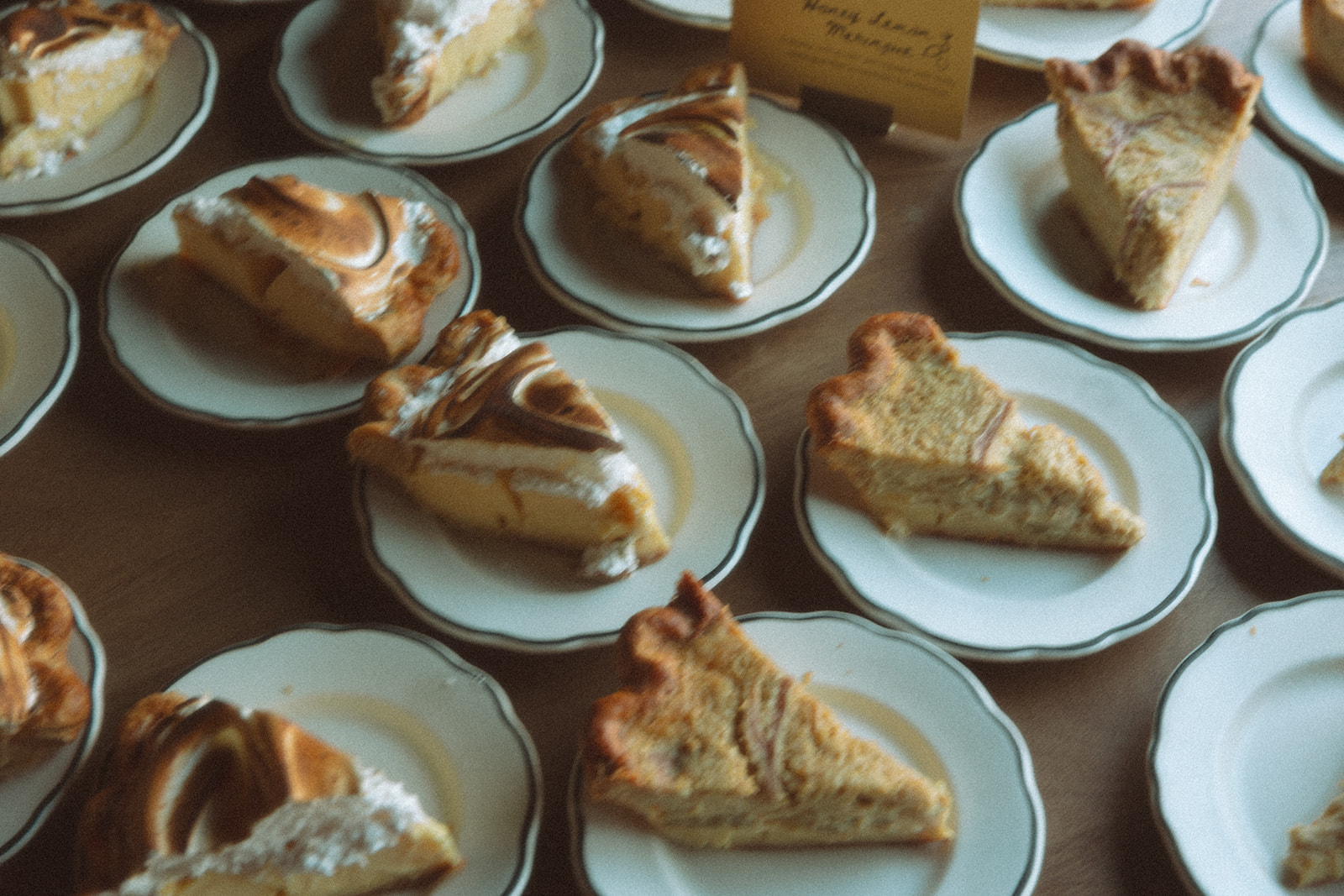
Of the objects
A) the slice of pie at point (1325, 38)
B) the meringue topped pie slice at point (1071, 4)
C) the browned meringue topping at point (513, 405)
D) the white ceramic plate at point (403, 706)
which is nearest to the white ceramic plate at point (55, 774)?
the white ceramic plate at point (403, 706)

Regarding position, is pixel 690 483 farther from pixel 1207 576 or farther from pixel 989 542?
pixel 1207 576

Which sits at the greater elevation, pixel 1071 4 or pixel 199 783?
pixel 1071 4

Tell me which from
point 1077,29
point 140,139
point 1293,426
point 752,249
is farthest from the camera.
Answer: point 1077,29

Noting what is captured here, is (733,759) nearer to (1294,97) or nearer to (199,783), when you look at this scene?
(199,783)

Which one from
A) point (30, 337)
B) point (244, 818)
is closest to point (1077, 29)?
point (30, 337)

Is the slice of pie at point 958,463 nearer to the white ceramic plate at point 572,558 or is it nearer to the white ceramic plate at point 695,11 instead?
the white ceramic plate at point 572,558

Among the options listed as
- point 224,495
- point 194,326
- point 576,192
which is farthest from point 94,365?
point 576,192

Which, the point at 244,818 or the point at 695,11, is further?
the point at 695,11
